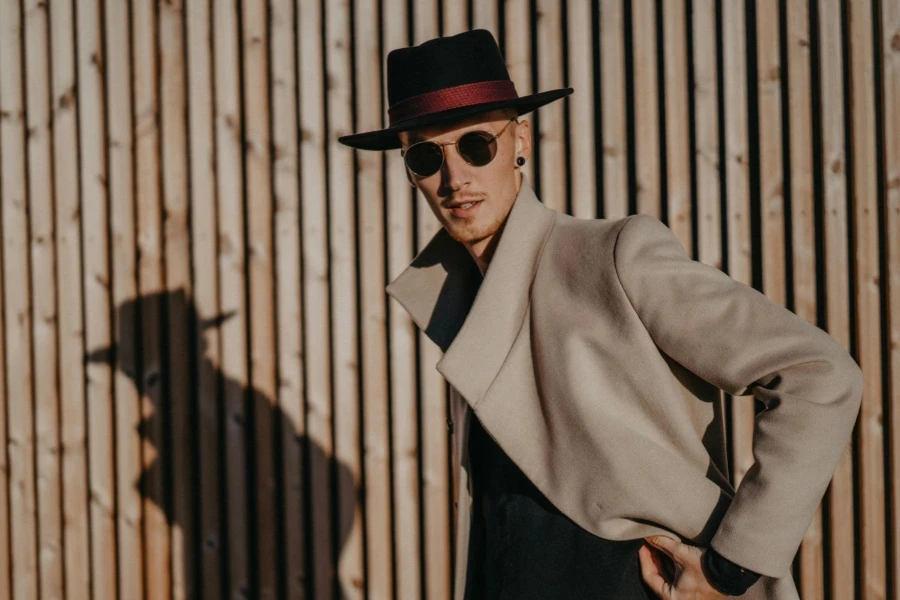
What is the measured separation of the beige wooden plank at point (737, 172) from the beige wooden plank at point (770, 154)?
6 centimetres

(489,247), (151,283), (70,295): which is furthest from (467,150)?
(70,295)

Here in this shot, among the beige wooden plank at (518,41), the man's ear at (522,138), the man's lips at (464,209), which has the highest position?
the beige wooden plank at (518,41)

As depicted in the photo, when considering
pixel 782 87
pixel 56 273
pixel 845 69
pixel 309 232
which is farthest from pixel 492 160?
pixel 56 273

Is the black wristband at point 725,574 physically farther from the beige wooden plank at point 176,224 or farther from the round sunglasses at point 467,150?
the beige wooden plank at point 176,224

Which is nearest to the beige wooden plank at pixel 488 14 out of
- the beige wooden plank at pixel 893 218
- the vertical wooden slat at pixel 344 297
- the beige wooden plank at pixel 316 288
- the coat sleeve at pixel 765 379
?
the vertical wooden slat at pixel 344 297

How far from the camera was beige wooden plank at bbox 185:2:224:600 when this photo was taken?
3238 millimetres

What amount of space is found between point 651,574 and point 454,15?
2487 millimetres

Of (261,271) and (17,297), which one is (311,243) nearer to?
(261,271)

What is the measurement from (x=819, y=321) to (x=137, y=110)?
3.13 metres

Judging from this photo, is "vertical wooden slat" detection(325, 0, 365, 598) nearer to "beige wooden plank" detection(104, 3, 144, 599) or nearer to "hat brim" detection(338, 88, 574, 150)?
"beige wooden plank" detection(104, 3, 144, 599)

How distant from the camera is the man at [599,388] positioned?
1.21 meters

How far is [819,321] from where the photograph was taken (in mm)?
3023

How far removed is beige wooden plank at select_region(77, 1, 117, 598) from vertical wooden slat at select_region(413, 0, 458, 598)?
147 centimetres

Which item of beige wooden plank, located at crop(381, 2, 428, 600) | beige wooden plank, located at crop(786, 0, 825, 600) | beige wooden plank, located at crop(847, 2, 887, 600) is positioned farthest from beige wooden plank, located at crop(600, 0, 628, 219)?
beige wooden plank, located at crop(847, 2, 887, 600)
